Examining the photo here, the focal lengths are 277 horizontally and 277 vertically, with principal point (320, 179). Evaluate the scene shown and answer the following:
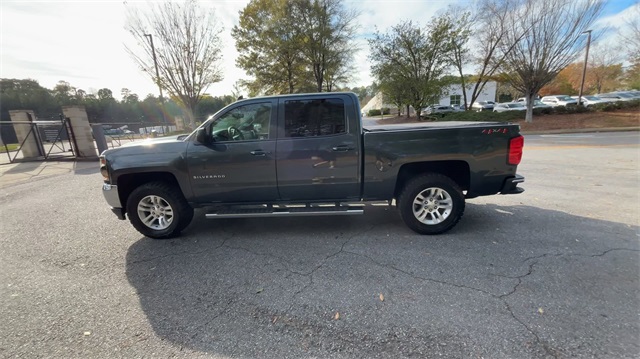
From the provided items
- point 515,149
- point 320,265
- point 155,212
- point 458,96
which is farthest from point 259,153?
point 458,96

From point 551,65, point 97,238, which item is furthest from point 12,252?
point 551,65

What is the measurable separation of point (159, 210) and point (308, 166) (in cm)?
226

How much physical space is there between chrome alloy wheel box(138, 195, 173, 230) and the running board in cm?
67

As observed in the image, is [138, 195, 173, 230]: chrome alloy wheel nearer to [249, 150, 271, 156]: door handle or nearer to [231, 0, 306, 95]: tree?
[249, 150, 271, 156]: door handle

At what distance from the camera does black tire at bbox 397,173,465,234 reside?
144 inches

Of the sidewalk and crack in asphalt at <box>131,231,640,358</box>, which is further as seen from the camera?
the sidewalk

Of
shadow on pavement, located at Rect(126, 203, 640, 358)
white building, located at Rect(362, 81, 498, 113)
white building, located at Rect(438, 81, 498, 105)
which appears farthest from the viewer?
white building, located at Rect(438, 81, 498, 105)

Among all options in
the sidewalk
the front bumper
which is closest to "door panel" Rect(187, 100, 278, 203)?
the front bumper

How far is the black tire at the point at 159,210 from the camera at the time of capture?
12.7 ft

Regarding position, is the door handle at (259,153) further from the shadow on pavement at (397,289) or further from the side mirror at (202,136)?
the shadow on pavement at (397,289)

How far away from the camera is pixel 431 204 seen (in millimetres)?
Answer: 3734

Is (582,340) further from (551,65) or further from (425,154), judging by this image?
(551,65)

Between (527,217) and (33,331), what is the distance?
5.94 meters

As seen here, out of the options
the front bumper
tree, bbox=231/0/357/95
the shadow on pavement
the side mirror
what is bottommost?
the shadow on pavement
